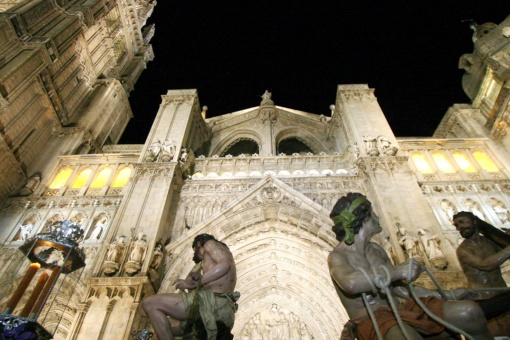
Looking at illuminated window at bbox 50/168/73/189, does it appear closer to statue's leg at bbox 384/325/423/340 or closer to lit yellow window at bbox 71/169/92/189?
lit yellow window at bbox 71/169/92/189

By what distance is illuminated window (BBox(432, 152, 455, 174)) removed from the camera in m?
14.4

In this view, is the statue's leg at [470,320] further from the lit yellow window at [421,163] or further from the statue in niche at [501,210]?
the lit yellow window at [421,163]

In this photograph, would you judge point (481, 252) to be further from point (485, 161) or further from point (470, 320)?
point (485, 161)

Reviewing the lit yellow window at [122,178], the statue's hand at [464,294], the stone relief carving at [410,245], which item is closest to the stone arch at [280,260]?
the stone relief carving at [410,245]

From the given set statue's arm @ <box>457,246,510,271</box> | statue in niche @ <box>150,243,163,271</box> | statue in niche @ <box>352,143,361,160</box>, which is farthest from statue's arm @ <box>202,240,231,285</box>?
statue in niche @ <box>352,143,361,160</box>

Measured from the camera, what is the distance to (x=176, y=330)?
4215 mm

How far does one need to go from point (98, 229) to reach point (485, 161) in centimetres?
1692

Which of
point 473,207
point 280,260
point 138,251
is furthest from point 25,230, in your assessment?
point 473,207

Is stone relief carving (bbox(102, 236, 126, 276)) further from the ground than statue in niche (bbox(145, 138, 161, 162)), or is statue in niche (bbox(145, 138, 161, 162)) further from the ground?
statue in niche (bbox(145, 138, 161, 162))

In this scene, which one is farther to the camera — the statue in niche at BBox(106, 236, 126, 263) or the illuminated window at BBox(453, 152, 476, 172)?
the illuminated window at BBox(453, 152, 476, 172)

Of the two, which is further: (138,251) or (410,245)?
(138,251)

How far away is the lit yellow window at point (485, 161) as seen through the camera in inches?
563

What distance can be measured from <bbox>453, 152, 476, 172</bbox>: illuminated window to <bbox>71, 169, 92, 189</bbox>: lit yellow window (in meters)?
17.0

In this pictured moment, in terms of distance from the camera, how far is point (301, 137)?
21078 mm
